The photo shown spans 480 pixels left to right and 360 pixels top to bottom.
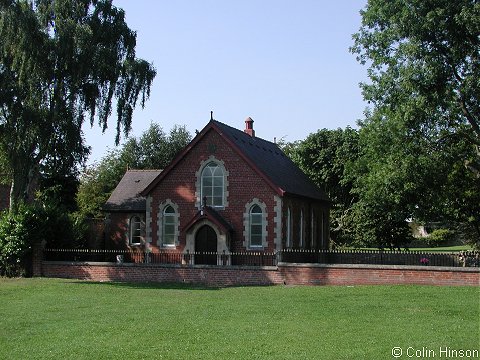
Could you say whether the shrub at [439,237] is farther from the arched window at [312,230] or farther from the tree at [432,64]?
the tree at [432,64]

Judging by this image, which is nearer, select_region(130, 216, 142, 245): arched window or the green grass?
the green grass

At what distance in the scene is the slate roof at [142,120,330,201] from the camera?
33156 mm

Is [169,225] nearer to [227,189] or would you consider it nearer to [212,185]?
[212,185]

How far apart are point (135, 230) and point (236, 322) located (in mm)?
23800

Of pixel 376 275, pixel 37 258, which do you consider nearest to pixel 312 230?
pixel 376 275

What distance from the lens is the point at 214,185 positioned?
1336 inches

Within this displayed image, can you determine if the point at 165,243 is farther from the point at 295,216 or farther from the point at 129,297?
the point at 129,297

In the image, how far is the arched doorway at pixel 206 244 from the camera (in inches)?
1308

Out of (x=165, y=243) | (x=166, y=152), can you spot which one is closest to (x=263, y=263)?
(x=165, y=243)

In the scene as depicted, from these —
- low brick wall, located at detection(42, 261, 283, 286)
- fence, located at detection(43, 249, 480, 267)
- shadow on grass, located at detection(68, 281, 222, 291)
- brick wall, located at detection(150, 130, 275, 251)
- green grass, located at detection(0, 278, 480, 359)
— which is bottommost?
green grass, located at detection(0, 278, 480, 359)

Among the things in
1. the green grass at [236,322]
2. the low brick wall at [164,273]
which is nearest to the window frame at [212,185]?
the low brick wall at [164,273]

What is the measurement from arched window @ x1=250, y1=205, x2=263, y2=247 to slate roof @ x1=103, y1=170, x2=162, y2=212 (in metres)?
8.51

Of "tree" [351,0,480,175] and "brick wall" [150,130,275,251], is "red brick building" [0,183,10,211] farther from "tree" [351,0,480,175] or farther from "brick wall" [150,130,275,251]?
"tree" [351,0,480,175]

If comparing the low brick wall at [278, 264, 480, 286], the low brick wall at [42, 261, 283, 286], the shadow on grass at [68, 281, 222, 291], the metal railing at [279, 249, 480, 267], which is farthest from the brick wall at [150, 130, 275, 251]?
the shadow on grass at [68, 281, 222, 291]
